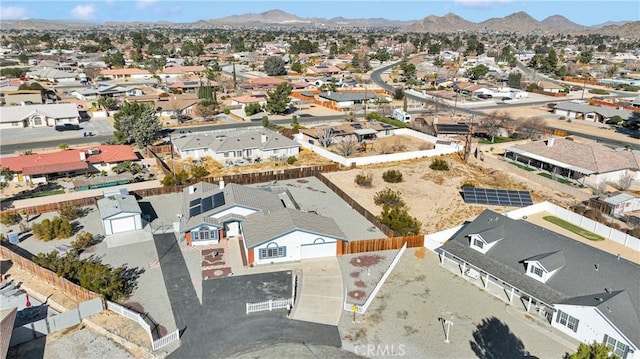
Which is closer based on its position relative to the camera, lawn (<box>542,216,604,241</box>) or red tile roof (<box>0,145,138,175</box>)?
lawn (<box>542,216,604,241</box>)

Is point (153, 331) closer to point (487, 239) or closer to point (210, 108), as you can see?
point (487, 239)

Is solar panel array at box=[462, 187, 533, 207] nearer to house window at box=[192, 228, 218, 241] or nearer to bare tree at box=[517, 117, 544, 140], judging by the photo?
house window at box=[192, 228, 218, 241]

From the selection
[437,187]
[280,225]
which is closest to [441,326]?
[280,225]

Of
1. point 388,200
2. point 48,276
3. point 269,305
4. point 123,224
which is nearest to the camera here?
point 269,305

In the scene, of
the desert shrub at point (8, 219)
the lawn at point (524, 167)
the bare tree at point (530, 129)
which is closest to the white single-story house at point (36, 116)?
the desert shrub at point (8, 219)

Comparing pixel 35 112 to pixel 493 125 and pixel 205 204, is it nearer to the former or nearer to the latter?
pixel 205 204

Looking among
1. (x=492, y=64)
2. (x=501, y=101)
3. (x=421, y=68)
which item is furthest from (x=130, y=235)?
(x=492, y=64)

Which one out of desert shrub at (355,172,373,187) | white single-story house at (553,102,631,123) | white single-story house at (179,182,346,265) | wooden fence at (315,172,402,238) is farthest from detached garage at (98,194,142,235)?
white single-story house at (553,102,631,123)
